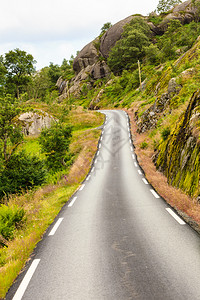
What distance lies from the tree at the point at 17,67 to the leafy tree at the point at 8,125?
1718 inches

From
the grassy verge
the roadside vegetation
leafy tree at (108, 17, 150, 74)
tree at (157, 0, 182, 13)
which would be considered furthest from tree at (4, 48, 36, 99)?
tree at (157, 0, 182, 13)

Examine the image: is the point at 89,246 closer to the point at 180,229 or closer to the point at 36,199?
the point at 180,229

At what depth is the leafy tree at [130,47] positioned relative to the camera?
224ft

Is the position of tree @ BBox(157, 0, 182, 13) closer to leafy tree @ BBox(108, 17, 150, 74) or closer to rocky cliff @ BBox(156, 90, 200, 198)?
leafy tree @ BBox(108, 17, 150, 74)

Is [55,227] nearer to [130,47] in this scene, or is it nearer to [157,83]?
[157,83]

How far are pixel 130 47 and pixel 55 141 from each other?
5974 cm

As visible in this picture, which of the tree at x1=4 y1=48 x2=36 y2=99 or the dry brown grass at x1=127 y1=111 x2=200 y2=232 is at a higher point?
the tree at x1=4 y1=48 x2=36 y2=99

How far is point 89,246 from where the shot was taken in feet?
18.4

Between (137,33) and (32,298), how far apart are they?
7799 centimetres

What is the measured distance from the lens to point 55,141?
19.6 metres

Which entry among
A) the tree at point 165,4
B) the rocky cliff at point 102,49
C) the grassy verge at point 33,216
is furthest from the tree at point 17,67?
the tree at point 165,4

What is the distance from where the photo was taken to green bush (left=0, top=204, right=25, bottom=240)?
7.27m

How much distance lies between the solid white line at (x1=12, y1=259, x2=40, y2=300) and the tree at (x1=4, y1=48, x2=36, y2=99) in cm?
5373

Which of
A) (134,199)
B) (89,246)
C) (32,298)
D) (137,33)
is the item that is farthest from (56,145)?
(137,33)
